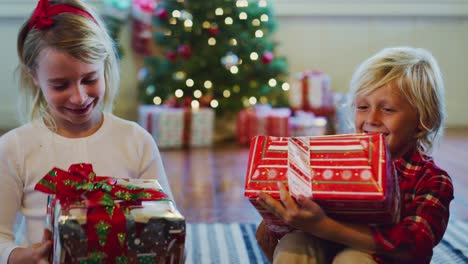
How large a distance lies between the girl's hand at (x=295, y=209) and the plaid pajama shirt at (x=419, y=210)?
13 cm

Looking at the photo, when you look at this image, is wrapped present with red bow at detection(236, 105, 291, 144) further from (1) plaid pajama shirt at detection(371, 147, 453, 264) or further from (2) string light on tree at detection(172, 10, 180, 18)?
(1) plaid pajama shirt at detection(371, 147, 453, 264)

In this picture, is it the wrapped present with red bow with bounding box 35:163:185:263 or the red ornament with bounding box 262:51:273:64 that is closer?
the wrapped present with red bow with bounding box 35:163:185:263

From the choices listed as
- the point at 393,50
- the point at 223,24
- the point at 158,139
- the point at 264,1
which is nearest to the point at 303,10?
the point at 264,1

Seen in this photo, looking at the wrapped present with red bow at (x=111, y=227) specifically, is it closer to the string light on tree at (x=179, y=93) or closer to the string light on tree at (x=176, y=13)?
the string light on tree at (x=179, y=93)

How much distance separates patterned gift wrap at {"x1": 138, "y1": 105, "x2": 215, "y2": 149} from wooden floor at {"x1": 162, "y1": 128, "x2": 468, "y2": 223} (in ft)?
0.38

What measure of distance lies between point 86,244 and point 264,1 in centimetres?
325

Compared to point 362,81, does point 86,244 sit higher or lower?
lower

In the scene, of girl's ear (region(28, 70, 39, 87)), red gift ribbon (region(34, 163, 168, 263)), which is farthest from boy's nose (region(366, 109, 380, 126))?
girl's ear (region(28, 70, 39, 87))

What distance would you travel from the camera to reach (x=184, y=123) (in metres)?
3.95

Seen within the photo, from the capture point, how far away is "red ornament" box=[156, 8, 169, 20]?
13.3 feet

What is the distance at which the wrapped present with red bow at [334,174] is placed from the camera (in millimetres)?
1077

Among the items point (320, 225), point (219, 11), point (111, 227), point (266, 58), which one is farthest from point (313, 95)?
point (111, 227)

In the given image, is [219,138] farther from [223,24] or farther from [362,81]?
[362,81]

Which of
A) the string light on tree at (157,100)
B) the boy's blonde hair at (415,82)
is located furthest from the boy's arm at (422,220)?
the string light on tree at (157,100)
